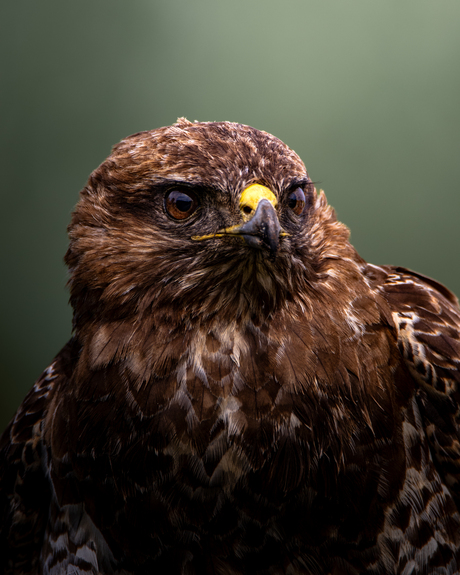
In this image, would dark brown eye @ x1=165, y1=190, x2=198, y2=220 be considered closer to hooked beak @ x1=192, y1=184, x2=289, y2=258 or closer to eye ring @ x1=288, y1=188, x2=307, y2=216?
hooked beak @ x1=192, y1=184, x2=289, y2=258

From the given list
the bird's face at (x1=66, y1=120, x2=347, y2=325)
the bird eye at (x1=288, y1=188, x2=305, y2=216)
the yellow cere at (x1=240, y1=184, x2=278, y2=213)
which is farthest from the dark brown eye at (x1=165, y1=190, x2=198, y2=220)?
the bird eye at (x1=288, y1=188, x2=305, y2=216)

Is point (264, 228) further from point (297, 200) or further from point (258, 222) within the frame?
point (297, 200)

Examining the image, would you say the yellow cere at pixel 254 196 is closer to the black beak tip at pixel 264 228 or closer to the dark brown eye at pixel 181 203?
the black beak tip at pixel 264 228

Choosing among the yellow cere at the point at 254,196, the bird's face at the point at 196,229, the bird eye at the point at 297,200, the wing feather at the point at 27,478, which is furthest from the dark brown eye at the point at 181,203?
the wing feather at the point at 27,478

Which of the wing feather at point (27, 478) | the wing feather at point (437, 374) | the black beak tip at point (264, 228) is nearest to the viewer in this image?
the black beak tip at point (264, 228)

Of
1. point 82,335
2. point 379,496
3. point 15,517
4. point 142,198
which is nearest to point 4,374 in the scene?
point 15,517

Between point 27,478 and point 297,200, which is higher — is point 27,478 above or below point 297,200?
below

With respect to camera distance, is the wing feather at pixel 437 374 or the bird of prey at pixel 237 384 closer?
the bird of prey at pixel 237 384

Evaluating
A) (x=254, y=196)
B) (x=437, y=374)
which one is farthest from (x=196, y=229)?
(x=437, y=374)
